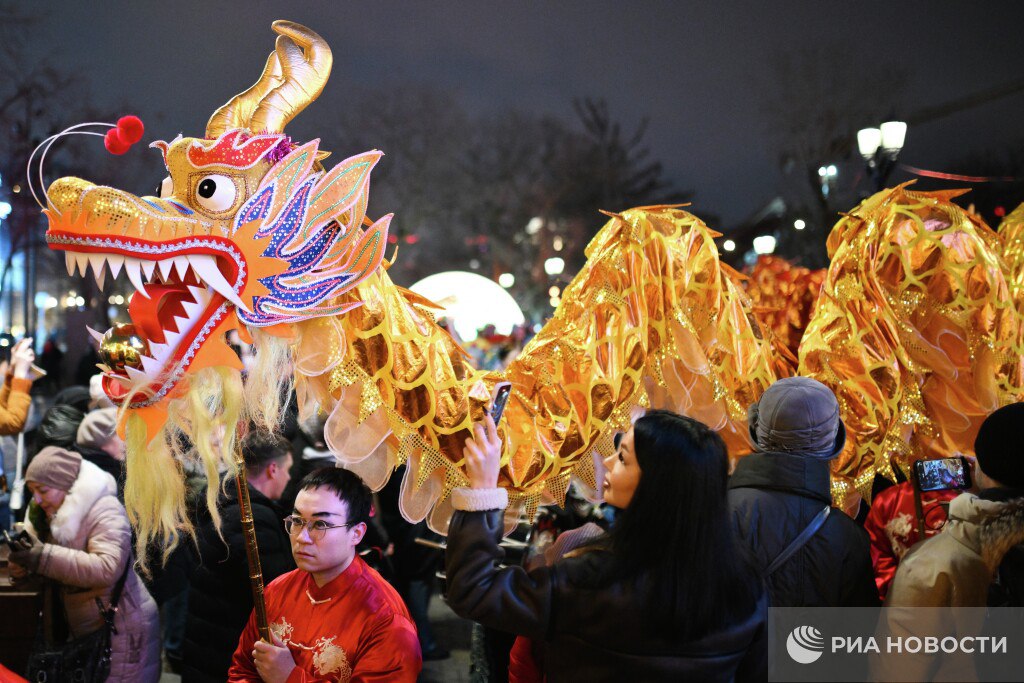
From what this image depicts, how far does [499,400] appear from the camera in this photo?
2.32 meters

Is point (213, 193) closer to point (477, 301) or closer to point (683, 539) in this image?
point (683, 539)

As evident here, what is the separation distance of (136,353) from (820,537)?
1.69m

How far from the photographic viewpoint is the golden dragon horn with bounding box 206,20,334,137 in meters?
2.14

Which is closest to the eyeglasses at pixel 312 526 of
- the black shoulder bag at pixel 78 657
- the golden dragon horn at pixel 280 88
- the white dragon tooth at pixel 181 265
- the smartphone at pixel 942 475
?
the white dragon tooth at pixel 181 265

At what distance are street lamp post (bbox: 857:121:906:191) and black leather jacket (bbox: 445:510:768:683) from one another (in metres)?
6.12

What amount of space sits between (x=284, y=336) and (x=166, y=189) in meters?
0.44

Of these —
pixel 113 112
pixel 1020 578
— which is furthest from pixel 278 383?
pixel 113 112

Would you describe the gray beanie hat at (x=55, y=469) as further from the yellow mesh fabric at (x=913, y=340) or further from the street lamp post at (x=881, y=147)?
the street lamp post at (x=881, y=147)

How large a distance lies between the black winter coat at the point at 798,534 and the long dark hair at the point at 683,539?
48 centimetres

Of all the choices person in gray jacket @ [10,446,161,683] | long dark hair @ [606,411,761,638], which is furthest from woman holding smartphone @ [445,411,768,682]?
person in gray jacket @ [10,446,161,683]

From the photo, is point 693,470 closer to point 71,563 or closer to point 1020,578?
point 1020,578

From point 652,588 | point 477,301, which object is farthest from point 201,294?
point 477,301

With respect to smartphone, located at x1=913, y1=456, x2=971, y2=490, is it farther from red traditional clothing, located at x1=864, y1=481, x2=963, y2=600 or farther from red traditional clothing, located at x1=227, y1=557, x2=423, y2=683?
red traditional clothing, located at x1=227, y1=557, x2=423, y2=683

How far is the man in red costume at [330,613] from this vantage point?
213 centimetres
